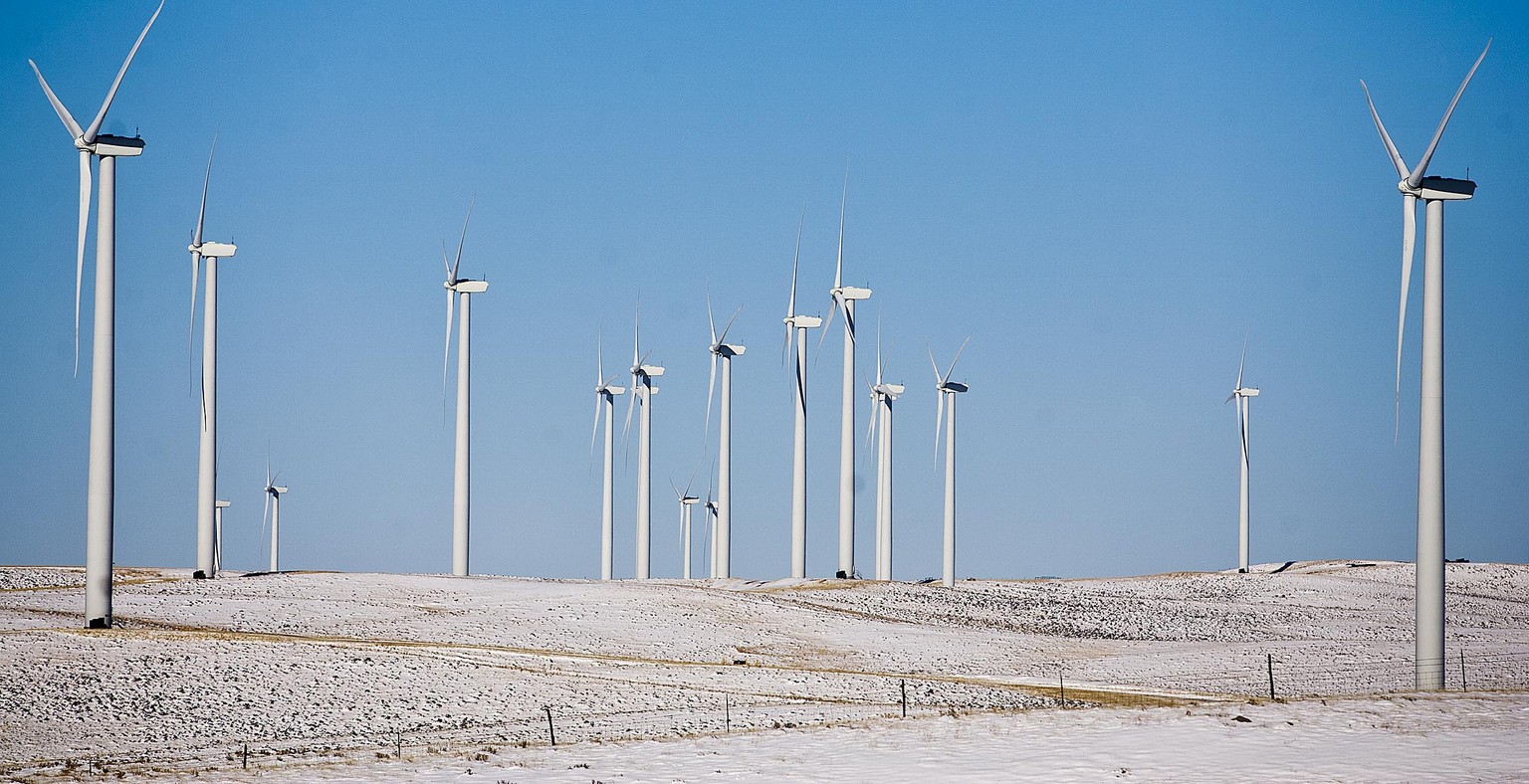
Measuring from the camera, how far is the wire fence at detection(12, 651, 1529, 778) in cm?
2847

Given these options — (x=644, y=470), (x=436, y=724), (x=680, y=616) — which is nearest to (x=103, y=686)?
(x=436, y=724)

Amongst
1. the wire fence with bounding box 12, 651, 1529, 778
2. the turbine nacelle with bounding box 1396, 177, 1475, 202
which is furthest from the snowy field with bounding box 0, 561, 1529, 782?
the turbine nacelle with bounding box 1396, 177, 1475, 202

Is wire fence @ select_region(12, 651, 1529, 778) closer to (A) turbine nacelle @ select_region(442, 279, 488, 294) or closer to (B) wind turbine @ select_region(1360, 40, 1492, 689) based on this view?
(B) wind turbine @ select_region(1360, 40, 1492, 689)

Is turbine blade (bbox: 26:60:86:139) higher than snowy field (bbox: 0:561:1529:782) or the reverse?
higher

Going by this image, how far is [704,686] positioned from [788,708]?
13.0 feet

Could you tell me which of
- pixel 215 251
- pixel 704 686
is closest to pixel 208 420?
A: pixel 215 251

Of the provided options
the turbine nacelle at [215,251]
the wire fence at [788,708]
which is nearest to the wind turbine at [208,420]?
the turbine nacelle at [215,251]

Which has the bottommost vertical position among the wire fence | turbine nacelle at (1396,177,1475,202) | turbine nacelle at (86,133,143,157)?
the wire fence

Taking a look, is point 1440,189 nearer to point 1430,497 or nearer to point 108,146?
point 1430,497

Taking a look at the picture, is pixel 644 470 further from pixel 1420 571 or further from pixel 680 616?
pixel 1420 571

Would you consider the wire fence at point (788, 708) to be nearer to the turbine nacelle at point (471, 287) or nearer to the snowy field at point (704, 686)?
the snowy field at point (704, 686)

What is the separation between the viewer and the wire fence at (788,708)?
2847 cm

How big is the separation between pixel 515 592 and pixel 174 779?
3341 cm

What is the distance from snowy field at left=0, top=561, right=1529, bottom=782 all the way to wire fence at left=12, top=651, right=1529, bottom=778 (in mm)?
134
